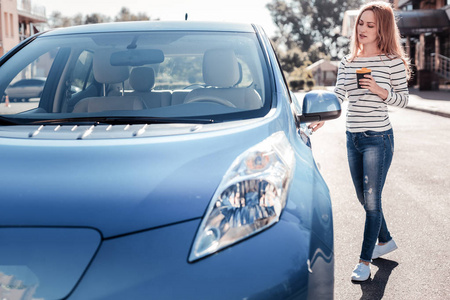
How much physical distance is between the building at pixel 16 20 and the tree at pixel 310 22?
37865mm

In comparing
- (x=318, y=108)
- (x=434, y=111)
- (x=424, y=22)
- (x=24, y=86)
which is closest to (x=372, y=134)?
(x=318, y=108)

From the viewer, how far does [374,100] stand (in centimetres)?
386

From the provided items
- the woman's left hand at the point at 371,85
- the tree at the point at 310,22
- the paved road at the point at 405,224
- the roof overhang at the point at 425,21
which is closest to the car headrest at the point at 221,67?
the woman's left hand at the point at 371,85

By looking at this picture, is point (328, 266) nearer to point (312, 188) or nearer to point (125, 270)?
point (312, 188)

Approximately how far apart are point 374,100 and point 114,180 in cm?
220

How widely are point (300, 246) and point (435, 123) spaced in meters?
14.2

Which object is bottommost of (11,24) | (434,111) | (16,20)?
(434,111)

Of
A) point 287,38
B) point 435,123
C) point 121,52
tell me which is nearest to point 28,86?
point 435,123

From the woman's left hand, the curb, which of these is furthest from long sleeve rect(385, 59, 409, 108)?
the curb

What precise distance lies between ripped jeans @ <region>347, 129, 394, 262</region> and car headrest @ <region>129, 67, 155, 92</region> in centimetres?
132

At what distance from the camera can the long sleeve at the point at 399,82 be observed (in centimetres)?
381

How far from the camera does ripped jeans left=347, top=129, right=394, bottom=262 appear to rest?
151 inches

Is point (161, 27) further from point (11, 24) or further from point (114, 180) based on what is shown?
point (11, 24)

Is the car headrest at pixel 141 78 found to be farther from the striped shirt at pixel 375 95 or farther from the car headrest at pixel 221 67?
the striped shirt at pixel 375 95
